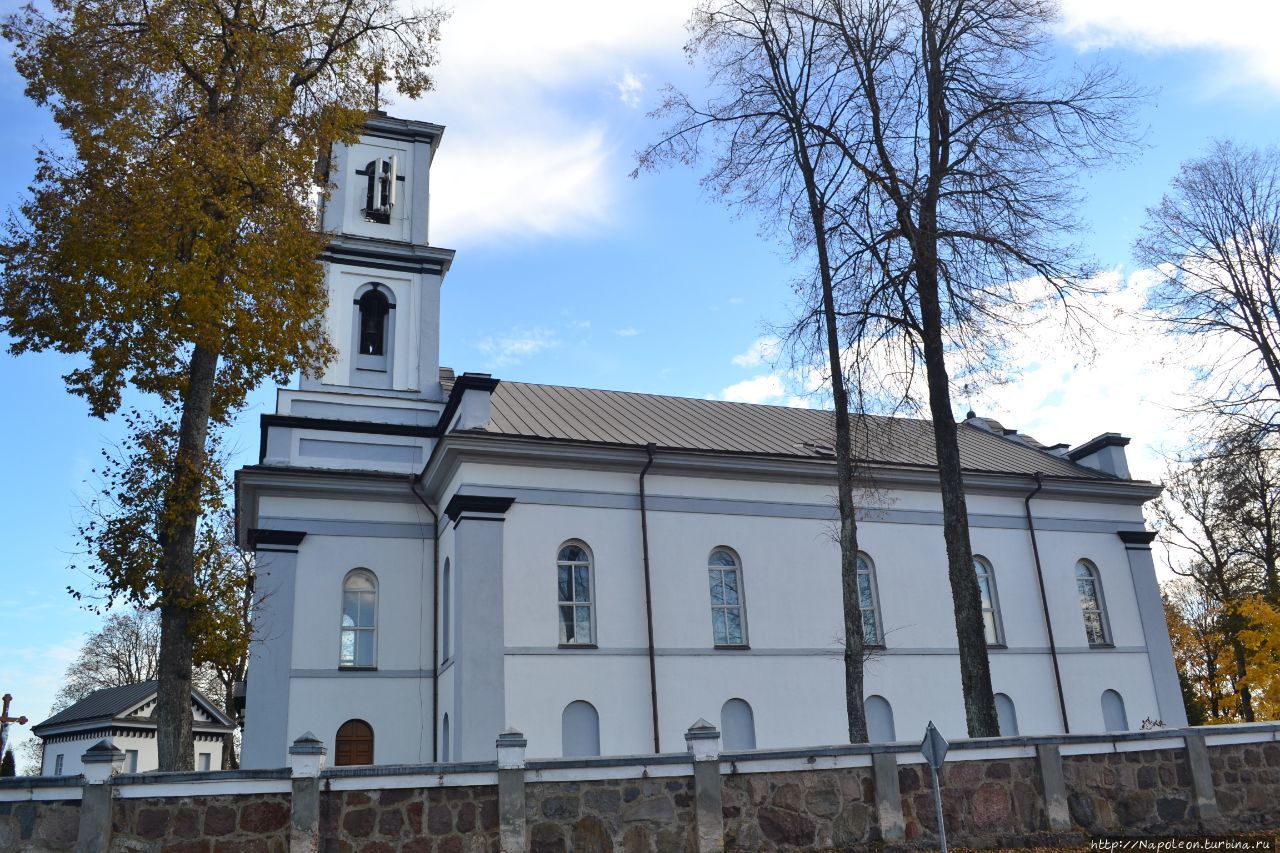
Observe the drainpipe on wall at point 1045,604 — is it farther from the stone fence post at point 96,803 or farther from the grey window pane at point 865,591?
the stone fence post at point 96,803

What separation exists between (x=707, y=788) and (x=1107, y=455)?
772 inches

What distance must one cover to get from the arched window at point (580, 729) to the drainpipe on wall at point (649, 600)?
3.49 feet

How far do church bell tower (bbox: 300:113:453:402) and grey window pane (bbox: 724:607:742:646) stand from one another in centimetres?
790

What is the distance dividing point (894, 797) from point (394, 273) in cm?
1615

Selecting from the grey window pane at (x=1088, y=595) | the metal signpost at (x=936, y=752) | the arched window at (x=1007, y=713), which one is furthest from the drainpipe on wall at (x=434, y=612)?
the grey window pane at (x=1088, y=595)

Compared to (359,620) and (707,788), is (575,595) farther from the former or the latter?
(707,788)

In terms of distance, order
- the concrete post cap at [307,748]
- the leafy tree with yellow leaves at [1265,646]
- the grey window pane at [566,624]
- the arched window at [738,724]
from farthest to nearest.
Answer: the leafy tree with yellow leaves at [1265,646], the arched window at [738,724], the grey window pane at [566,624], the concrete post cap at [307,748]

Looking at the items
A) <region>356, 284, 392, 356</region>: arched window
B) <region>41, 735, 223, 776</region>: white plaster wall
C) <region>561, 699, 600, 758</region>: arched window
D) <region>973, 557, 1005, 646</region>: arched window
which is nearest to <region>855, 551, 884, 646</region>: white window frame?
<region>973, 557, 1005, 646</region>: arched window

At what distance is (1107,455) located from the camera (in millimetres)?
26000

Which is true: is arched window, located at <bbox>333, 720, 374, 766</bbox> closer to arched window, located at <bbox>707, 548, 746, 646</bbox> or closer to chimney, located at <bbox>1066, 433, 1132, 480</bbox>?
arched window, located at <bbox>707, 548, 746, 646</bbox>

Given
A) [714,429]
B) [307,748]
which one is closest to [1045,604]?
[714,429]

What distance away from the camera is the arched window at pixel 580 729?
17.3 meters

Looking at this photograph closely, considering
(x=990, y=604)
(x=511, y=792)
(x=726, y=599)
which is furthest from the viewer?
(x=990, y=604)

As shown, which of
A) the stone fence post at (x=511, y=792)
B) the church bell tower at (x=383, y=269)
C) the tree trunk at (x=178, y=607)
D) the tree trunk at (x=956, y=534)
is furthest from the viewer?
the church bell tower at (x=383, y=269)
